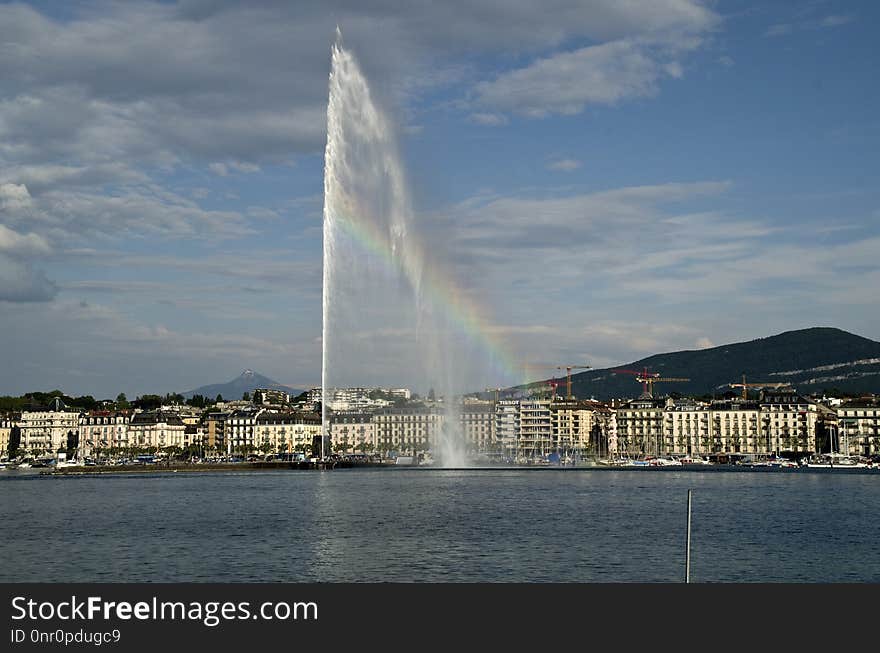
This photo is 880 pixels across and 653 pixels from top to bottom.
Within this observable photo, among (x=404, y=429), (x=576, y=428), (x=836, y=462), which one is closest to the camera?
(x=836, y=462)

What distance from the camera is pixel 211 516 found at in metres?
49.9

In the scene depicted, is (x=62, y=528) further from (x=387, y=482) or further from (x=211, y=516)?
(x=387, y=482)

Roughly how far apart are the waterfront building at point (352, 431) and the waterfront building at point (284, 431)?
586 centimetres

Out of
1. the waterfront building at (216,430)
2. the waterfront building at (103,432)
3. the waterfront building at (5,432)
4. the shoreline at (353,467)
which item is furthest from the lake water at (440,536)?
the waterfront building at (5,432)

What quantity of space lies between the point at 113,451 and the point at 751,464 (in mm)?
92067

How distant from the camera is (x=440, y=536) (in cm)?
3844

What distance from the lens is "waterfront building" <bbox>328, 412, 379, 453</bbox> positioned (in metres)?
157

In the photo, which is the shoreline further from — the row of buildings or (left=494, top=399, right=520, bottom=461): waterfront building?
(left=494, top=399, right=520, bottom=461): waterfront building

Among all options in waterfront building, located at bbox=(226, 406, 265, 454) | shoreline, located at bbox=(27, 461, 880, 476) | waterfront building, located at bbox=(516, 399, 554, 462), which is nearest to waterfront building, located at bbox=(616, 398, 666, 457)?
waterfront building, located at bbox=(516, 399, 554, 462)

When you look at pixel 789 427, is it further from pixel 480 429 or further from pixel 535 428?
pixel 480 429

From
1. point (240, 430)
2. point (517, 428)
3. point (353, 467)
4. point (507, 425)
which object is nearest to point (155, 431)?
point (240, 430)

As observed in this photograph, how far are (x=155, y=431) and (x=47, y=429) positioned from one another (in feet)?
59.9

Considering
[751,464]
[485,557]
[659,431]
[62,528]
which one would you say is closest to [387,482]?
[62,528]
